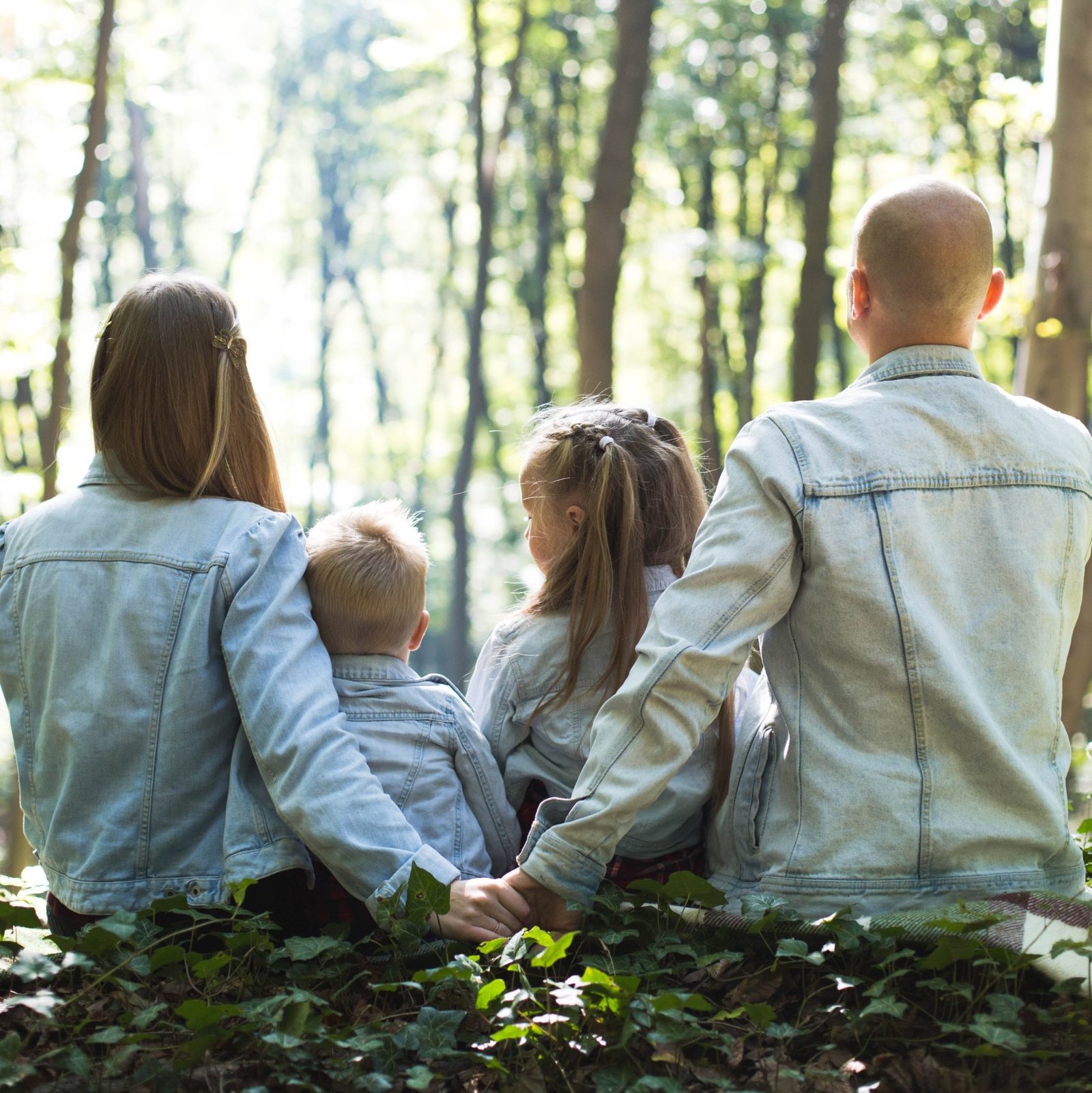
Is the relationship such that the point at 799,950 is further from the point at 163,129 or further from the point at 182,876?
the point at 163,129

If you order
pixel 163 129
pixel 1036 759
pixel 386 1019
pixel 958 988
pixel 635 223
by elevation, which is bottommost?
pixel 386 1019

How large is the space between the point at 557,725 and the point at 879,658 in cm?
90

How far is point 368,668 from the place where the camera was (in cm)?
305

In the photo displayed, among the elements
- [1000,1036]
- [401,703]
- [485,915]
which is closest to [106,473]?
[401,703]

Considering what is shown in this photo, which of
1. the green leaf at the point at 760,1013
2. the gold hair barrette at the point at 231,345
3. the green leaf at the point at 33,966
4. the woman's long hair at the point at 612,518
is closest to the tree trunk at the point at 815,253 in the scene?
the woman's long hair at the point at 612,518

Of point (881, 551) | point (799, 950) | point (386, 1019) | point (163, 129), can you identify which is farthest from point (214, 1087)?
point (163, 129)

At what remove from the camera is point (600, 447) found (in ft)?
10.3

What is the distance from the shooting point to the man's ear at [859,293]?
9.01 feet

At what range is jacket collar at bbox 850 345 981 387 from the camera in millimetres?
2695

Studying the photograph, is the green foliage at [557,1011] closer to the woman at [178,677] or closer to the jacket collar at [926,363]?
the woman at [178,677]

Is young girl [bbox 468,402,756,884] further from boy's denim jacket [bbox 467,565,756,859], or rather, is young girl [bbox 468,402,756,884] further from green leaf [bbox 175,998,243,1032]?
green leaf [bbox 175,998,243,1032]

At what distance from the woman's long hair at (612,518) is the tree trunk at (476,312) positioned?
1098 centimetres

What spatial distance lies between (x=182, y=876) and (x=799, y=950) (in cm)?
148

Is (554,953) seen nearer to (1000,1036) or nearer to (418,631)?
(1000,1036)
